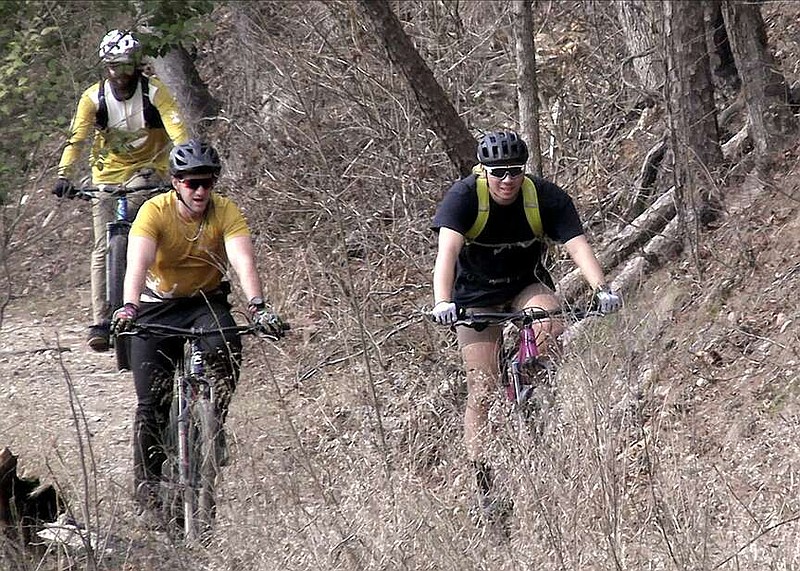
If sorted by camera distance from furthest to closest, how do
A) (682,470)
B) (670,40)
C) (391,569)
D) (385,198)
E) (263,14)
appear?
(263,14) < (385,198) < (670,40) < (682,470) < (391,569)

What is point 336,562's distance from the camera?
5.39 m

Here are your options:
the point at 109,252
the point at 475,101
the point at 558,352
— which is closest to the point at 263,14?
the point at 475,101

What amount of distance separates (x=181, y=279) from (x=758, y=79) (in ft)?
16.1

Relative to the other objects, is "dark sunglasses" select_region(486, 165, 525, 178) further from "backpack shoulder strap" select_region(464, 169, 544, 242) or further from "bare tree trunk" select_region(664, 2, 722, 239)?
"bare tree trunk" select_region(664, 2, 722, 239)

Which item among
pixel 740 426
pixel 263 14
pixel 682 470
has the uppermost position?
pixel 263 14

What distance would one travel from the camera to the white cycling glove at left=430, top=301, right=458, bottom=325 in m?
6.32

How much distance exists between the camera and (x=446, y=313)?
632 centimetres

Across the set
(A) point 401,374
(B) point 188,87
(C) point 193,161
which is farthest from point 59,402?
(B) point 188,87

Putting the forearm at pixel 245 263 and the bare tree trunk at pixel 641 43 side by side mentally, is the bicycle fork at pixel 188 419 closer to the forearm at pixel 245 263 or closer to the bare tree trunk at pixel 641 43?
the forearm at pixel 245 263

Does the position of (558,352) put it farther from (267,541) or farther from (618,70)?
(618,70)

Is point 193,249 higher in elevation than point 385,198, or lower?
higher

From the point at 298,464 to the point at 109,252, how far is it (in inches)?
171

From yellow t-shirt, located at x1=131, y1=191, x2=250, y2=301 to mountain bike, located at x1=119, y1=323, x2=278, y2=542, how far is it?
0.99 ft

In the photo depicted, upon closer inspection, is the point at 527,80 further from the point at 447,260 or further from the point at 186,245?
the point at 186,245
